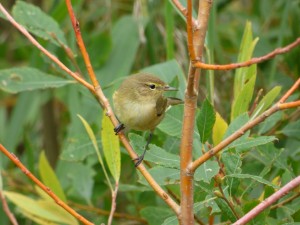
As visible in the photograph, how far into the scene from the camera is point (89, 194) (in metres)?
2.94

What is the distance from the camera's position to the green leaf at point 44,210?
227 cm

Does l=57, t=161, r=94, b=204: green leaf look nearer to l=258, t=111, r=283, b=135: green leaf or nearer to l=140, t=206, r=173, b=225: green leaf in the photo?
l=140, t=206, r=173, b=225: green leaf

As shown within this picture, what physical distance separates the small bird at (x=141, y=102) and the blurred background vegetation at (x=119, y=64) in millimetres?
85

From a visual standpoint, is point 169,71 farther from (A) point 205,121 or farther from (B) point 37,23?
(A) point 205,121

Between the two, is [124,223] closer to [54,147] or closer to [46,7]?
[54,147]

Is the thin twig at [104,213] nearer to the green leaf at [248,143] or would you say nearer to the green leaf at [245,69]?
the green leaf at [245,69]

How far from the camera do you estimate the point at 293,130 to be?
99.3 inches

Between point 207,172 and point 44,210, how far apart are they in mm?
747

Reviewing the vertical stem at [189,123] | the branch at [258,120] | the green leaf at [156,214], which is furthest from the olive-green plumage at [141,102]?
the branch at [258,120]

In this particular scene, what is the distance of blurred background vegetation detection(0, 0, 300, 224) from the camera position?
297 centimetres

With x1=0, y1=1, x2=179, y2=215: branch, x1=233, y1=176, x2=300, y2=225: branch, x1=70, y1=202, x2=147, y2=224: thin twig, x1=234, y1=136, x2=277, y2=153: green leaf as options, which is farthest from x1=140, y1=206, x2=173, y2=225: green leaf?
x1=233, y1=176, x2=300, y2=225: branch

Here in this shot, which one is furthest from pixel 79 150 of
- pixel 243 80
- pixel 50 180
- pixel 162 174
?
pixel 243 80

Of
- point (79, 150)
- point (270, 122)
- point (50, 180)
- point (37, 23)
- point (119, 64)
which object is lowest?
point (50, 180)

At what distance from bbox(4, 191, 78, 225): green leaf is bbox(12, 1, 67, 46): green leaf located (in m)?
0.67
